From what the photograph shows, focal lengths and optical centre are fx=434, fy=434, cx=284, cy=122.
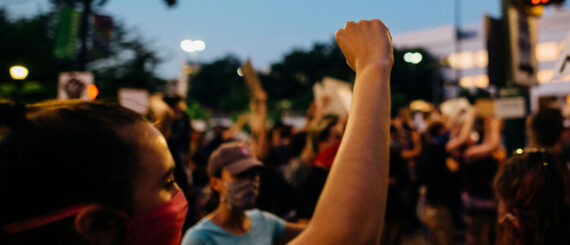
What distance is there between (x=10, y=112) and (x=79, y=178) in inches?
8.9

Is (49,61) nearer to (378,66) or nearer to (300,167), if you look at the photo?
(300,167)

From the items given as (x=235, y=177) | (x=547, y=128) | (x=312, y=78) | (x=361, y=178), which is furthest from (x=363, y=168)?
(x=312, y=78)

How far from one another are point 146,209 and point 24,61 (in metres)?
16.2

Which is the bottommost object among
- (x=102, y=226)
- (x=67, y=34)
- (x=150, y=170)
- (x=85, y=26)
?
(x=102, y=226)

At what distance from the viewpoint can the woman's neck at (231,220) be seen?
2588mm

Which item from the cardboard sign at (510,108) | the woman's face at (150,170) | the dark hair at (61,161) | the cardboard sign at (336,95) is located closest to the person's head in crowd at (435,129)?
the cardboard sign at (510,108)

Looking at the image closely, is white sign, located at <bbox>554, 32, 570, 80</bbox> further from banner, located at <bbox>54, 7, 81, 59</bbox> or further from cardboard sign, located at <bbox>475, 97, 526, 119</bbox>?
banner, located at <bbox>54, 7, 81, 59</bbox>

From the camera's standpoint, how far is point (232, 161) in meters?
2.96

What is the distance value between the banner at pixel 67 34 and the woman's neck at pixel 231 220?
8996mm

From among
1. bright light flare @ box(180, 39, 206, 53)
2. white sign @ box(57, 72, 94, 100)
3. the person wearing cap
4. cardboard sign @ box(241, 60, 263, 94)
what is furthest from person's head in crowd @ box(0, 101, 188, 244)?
bright light flare @ box(180, 39, 206, 53)

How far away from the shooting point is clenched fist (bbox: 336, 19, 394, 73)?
38.7 inches

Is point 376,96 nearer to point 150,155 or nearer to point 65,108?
point 150,155

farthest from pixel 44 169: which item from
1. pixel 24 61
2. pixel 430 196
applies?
pixel 24 61

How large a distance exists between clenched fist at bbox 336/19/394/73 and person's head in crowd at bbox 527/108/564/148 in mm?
3691
